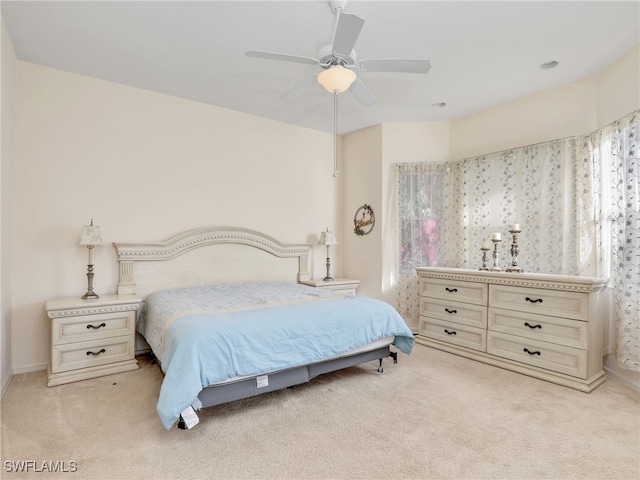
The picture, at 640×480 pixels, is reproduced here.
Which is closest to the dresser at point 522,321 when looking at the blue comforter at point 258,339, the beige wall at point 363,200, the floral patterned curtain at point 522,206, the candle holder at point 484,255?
the candle holder at point 484,255

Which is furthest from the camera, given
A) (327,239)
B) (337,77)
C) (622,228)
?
(327,239)

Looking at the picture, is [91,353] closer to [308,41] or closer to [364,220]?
[308,41]

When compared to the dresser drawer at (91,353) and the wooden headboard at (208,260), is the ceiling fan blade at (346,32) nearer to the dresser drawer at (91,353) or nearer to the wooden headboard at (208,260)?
the wooden headboard at (208,260)

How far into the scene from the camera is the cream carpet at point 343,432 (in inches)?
71.5

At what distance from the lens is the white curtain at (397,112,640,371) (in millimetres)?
2840

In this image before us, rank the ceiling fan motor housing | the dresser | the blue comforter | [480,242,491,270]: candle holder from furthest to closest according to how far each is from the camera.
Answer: [480,242,491,270]: candle holder, the dresser, the ceiling fan motor housing, the blue comforter

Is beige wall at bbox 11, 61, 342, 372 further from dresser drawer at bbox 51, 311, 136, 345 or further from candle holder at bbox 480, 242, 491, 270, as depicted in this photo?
candle holder at bbox 480, 242, 491, 270

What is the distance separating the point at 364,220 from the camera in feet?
16.2

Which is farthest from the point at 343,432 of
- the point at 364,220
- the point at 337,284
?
the point at 364,220

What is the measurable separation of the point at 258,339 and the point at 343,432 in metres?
0.80

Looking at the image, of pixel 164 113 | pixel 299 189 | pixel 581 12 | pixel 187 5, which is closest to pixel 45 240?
pixel 164 113

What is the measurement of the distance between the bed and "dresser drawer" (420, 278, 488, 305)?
1.00 m

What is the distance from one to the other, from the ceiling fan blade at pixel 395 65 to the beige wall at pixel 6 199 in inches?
106

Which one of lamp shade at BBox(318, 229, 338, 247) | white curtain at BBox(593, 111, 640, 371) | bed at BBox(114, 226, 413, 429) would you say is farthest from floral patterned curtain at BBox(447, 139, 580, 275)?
bed at BBox(114, 226, 413, 429)
